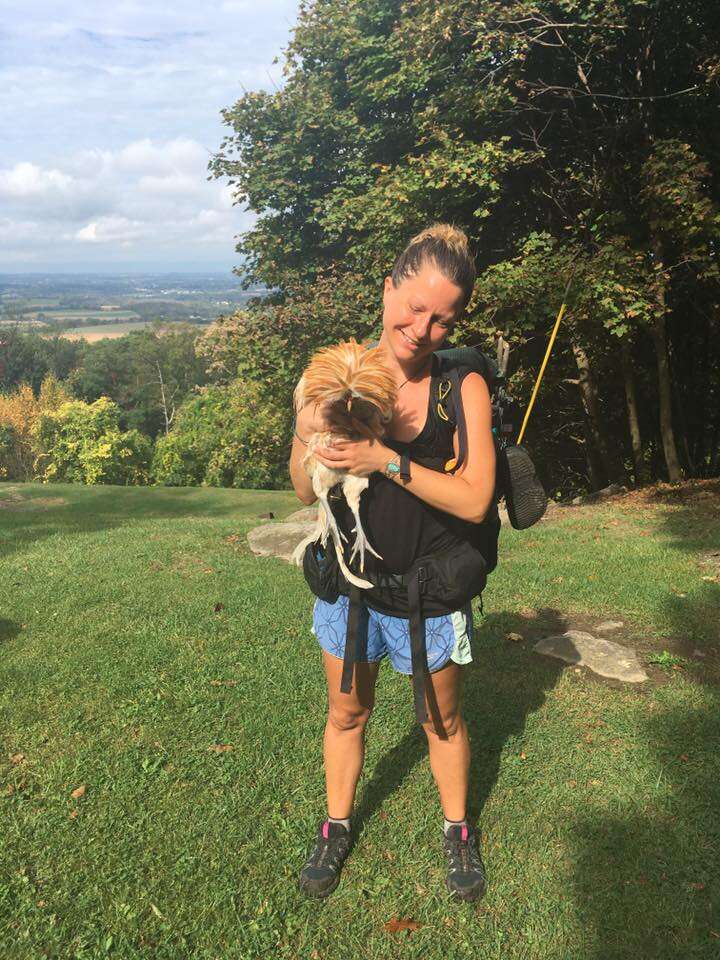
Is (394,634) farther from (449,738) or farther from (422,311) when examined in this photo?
(422,311)

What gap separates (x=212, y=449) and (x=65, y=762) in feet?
124

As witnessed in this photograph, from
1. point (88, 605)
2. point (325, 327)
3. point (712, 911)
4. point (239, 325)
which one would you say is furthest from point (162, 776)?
point (239, 325)

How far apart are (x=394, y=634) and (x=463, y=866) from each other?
1.20 m

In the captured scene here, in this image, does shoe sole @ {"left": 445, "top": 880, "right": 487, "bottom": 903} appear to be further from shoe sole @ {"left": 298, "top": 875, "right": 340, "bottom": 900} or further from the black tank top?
the black tank top

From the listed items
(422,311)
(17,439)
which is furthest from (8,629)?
(17,439)

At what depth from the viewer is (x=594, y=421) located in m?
16.1

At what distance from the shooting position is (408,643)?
2.88m

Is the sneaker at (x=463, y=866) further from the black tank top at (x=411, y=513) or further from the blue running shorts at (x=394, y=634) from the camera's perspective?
the black tank top at (x=411, y=513)

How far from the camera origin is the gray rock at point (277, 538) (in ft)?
32.7

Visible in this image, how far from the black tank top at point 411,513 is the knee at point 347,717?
26.5 inches

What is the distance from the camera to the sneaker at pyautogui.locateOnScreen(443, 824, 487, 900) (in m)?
3.13

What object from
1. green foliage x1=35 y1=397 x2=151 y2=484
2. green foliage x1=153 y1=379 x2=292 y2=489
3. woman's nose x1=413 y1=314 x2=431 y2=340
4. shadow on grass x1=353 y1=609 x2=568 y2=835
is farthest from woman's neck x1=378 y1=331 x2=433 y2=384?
green foliage x1=35 y1=397 x2=151 y2=484

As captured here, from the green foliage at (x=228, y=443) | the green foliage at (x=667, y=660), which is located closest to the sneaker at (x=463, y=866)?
the green foliage at (x=667, y=660)

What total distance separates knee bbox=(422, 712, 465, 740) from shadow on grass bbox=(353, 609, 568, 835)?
973 millimetres
